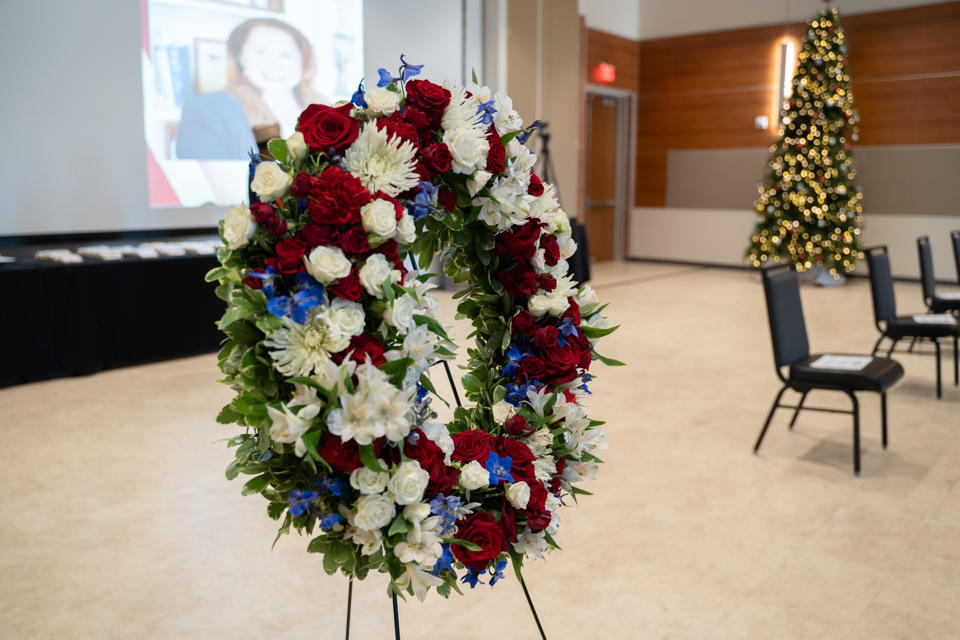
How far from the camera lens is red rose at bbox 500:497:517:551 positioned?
1675 mm

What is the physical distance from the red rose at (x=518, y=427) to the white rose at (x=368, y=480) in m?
0.42

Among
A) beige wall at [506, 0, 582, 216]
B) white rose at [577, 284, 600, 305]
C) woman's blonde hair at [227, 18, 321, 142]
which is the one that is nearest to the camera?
white rose at [577, 284, 600, 305]

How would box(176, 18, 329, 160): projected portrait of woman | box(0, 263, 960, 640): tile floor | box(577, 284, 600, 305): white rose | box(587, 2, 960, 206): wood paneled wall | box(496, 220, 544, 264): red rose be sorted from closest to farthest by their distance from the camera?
box(496, 220, 544, 264): red rose < box(577, 284, 600, 305): white rose < box(0, 263, 960, 640): tile floor < box(176, 18, 329, 160): projected portrait of woman < box(587, 2, 960, 206): wood paneled wall

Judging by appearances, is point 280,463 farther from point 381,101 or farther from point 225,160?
point 225,160

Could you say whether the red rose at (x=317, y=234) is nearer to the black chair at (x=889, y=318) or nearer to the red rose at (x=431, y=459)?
the red rose at (x=431, y=459)

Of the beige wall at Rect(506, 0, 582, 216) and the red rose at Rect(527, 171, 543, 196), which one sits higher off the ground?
the beige wall at Rect(506, 0, 582, 216)

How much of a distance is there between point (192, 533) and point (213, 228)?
4451mm

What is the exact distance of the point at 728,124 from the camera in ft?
38.4

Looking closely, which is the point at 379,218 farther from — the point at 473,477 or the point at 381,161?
the point at 473,477

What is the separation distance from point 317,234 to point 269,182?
0.42 feet

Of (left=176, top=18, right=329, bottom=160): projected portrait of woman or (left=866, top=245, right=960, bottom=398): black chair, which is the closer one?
(left=866, top=245, right=960, bottom=398): black chair

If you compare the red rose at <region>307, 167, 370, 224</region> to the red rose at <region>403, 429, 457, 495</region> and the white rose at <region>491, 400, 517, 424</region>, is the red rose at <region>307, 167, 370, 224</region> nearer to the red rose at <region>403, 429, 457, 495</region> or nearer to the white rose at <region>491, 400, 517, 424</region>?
the red rose at <region>403, 429, 457, 495</region>

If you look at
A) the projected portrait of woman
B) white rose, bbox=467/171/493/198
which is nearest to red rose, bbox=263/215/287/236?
white rose, bbox=467/171/493/198

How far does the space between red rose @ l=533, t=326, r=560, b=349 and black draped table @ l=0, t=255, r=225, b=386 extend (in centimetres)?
470
